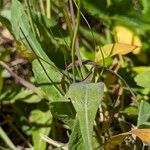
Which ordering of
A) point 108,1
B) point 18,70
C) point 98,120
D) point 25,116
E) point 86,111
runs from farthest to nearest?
1. point 18,70
2. point 25,116
3. point 108,1
4. point 98,120
5. point 86,111

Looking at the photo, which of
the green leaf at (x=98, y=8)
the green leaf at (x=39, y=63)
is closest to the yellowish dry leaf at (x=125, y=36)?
the green leaf at (x=98, y=8)

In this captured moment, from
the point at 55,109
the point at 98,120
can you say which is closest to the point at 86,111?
the point at 55,109

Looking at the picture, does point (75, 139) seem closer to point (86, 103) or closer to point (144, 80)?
point (86, 103)

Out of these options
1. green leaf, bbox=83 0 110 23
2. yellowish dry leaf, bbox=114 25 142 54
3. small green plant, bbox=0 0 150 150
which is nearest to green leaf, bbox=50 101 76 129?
small green plant, bbox=0 0 150 150

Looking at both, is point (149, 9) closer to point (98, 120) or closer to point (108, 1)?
point (108, 1)

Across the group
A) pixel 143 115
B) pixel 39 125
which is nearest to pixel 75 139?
pixel 143 115

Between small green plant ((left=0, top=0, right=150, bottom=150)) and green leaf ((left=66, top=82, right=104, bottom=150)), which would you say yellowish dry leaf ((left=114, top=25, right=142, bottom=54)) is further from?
green leaf ((left=66, top=82, right=104, bottom=150))

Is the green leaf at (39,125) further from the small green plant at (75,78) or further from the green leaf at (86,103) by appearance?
the green leaf at (86,103)
